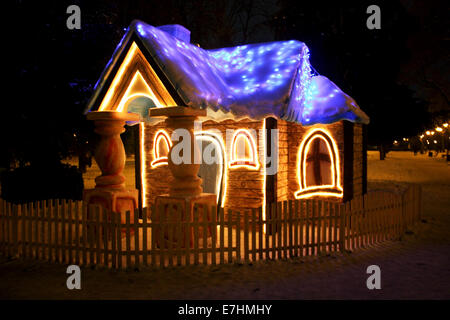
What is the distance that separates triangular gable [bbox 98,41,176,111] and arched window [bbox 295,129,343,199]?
4.45 metres

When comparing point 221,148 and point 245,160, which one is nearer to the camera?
point 245,160

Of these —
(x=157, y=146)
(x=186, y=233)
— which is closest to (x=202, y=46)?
(x=157, y=146)

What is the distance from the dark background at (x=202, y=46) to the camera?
465 inches

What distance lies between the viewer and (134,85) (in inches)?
310

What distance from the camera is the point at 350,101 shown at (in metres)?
10.1

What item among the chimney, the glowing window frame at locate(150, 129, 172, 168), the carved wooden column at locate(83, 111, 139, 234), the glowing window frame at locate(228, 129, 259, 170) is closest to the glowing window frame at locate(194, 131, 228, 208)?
the glowing window frame at locate(228, 129, 259, 170)

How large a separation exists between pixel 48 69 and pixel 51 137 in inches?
91.5

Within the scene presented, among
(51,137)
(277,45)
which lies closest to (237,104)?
(277,45)

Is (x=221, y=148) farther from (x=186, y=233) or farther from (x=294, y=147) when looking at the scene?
(x=186, y=233)

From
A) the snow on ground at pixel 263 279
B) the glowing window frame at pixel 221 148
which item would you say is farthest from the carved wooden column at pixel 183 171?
the glowing window frame at pixel 221 148

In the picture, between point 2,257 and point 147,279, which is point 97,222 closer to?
point 147,279

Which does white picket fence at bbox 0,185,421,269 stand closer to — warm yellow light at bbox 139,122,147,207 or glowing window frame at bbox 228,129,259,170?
glowing window frame at bbox 228,129,259,170

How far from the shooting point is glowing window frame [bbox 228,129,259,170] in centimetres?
932

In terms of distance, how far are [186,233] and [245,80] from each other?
4751 millimetres
